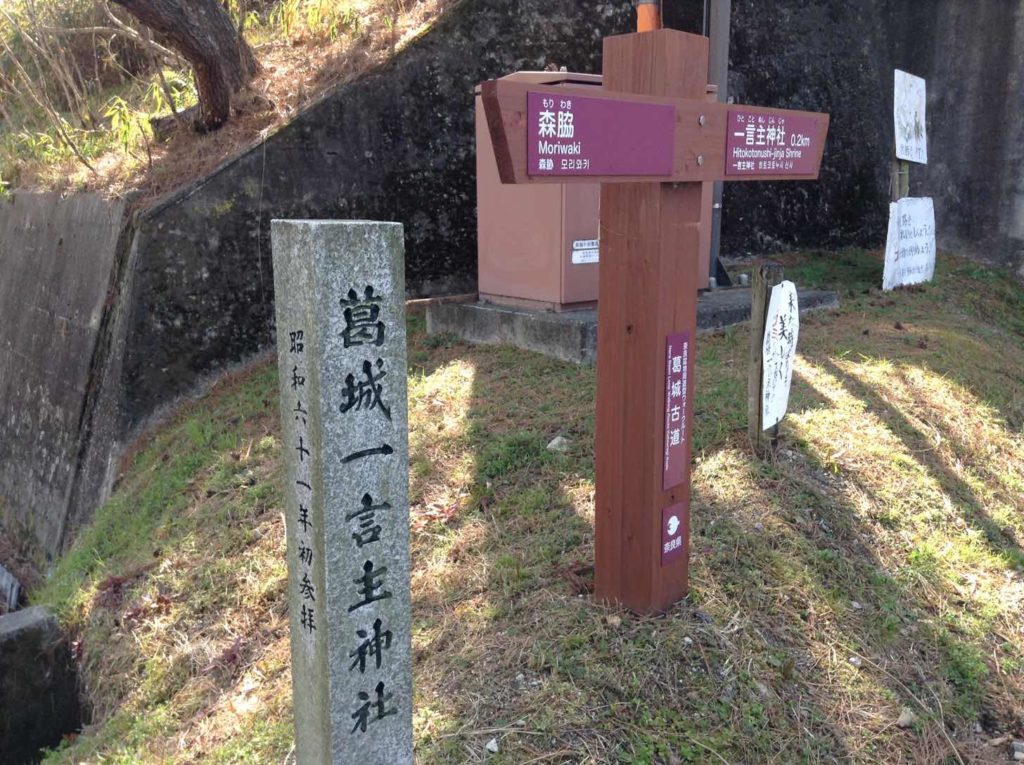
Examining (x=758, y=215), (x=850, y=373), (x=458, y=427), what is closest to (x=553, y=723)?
(x=458, y=427)

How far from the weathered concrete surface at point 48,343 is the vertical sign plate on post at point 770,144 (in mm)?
5427

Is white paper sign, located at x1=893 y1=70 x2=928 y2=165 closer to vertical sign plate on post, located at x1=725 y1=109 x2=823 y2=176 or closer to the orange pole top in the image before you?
A: vertical sign plate on post, located at x1=725 y1=109 x2=823 y2=176

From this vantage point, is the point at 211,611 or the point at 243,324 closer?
the point at 211,611

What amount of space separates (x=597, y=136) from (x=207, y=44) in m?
5.64

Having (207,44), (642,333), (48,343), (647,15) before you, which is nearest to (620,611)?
(642,333)

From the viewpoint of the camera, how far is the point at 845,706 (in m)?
3.12

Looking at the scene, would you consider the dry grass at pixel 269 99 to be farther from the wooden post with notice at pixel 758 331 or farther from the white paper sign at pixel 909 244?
the white paper sign at pixel 909 244

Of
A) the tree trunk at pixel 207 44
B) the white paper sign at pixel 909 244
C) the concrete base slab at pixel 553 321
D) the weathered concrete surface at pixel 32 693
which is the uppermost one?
the tree trunk at pixel 207 44

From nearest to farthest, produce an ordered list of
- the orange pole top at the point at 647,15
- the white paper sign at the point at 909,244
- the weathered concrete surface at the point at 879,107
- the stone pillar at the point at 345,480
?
the stone pillar at the point at 345,480 < the orange pole top at the point at 647,15 < the white paper sign at the point at 909,244 < the weathered concrete surface at the point at 879,107

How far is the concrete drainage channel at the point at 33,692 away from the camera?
14.9 feet

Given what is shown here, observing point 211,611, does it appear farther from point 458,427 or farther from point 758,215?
point 758,215

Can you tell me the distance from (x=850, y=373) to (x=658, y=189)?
310cm

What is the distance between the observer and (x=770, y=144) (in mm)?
3418

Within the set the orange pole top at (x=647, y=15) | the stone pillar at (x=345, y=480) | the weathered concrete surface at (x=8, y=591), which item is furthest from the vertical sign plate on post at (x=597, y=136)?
the weathered concrete surface at (x=8, y=591)
